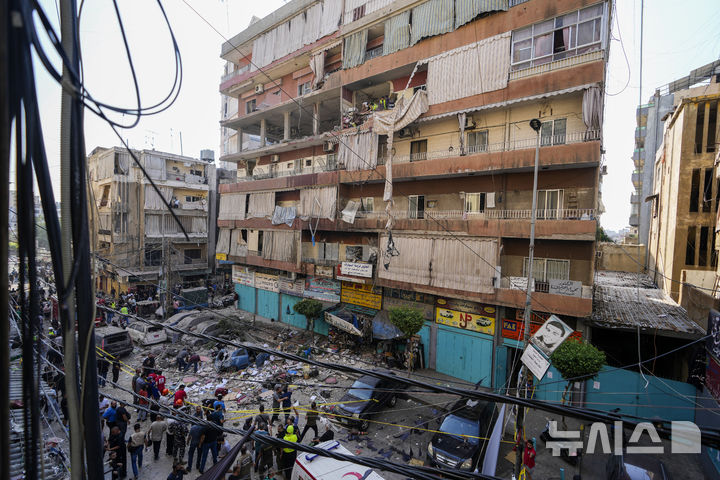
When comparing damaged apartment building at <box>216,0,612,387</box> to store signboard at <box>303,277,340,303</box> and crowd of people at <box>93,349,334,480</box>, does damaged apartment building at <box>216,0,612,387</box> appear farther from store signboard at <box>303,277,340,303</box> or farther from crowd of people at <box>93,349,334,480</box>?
crowd of people at <box>93,349,334,480</box>

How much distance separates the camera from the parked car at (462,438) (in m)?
8.82

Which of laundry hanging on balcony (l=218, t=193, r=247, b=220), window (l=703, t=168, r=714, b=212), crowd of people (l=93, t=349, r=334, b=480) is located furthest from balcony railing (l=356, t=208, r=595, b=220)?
window (l=703, t=168, r=714, b=212)

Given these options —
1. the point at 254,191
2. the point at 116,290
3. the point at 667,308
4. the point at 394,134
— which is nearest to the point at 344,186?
the point at 394,134

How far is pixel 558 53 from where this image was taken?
1338 cm

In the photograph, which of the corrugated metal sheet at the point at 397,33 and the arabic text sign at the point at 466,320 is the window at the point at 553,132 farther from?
the corrugated metal sheet at the point at 397,33

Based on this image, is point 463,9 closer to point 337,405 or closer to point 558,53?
point 558,53

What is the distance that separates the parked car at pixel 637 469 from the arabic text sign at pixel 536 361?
336 centimetres

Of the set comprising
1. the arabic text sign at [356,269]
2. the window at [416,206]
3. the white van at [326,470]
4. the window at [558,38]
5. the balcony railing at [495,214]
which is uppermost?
the window at [558,38]

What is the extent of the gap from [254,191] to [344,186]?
8.16 m

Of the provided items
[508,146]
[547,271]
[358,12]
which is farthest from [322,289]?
[358,12]

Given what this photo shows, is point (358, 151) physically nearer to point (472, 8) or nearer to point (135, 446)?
point (472, 8)

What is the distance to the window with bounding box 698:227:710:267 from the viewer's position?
18719 millimetres

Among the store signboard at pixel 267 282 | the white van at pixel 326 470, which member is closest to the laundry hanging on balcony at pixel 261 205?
the store signboard at pixel 267 282

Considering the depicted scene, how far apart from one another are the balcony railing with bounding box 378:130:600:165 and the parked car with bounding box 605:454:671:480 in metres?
10.2
